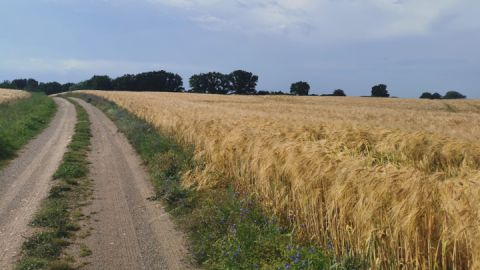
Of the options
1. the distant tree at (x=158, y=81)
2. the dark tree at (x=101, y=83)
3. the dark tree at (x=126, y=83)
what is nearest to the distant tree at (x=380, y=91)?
the distant tree at (x=158, y=81)

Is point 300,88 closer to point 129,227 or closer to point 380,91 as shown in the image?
point 380,91

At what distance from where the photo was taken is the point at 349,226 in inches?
191

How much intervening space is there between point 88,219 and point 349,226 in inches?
199

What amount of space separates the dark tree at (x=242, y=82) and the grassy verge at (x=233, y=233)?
383ft

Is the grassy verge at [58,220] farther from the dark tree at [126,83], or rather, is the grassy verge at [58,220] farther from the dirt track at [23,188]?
the dark tree at [126,83]

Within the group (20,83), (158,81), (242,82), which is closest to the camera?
(242,82)

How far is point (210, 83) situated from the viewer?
416 feet

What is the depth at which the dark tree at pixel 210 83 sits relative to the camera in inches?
4978

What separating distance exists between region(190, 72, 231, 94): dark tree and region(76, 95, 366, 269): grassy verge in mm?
116787

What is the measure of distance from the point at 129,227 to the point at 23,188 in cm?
400

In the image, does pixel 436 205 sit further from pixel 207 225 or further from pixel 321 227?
pixel 207 225

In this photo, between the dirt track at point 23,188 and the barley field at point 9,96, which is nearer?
the dirt track at point 23,188

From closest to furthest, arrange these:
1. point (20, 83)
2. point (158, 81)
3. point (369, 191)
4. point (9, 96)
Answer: point (369, 191)
point (9, 96)
point (158, 81)
point (20, 83)

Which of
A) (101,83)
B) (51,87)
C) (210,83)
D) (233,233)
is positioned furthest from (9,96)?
(51,87)
